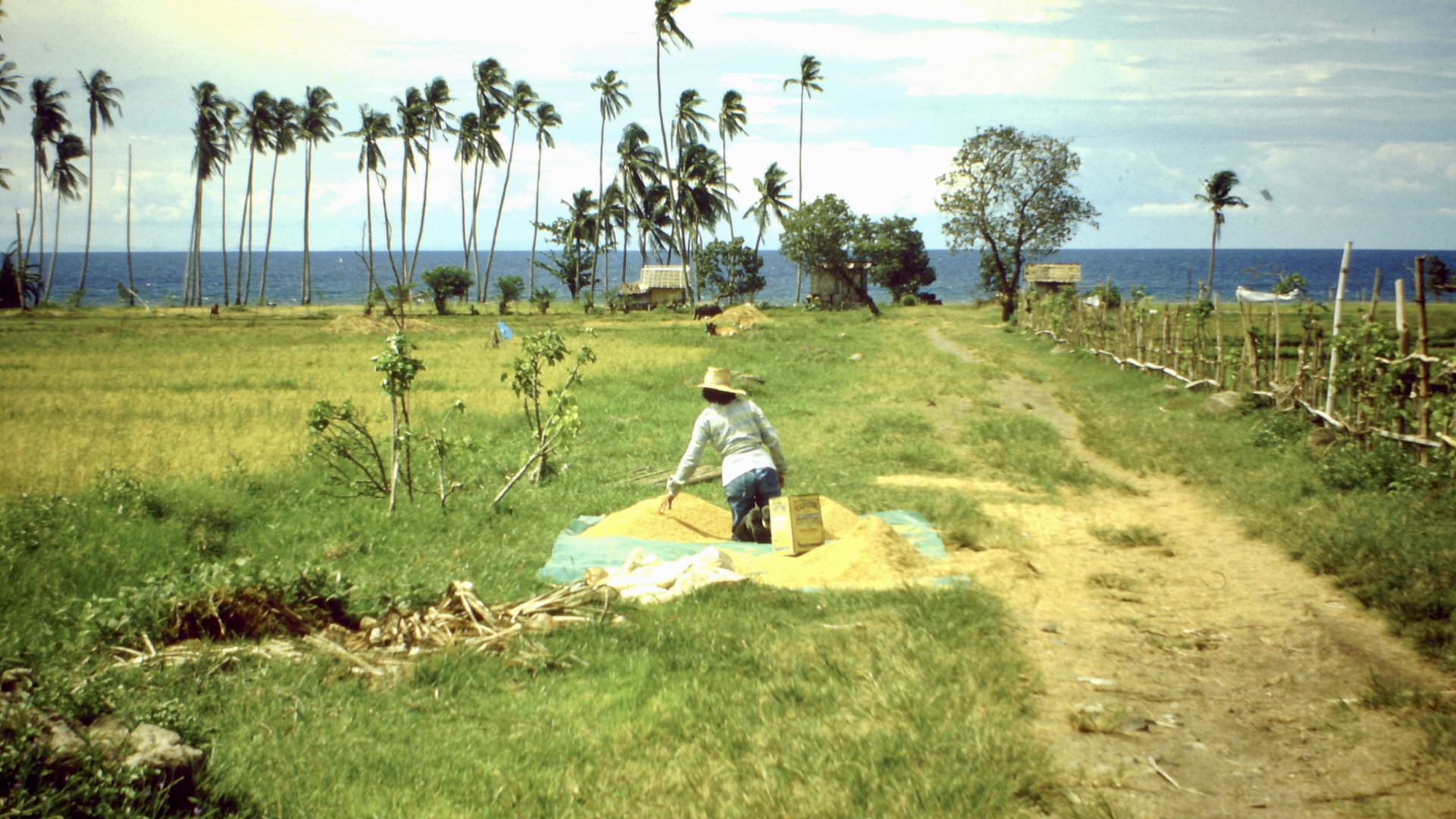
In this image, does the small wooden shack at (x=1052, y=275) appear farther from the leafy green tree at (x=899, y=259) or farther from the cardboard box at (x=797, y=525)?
the cardboard box at (x=797, y=525)

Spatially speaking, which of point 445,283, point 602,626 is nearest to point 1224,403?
point 602,626

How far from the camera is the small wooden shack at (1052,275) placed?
4391 cm

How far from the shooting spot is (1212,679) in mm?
4754

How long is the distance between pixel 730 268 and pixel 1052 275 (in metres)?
17.9

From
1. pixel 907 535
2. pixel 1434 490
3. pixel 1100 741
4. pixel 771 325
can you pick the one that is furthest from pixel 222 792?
pixel 771 325

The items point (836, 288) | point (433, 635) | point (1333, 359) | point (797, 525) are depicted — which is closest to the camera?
point (433, 635)

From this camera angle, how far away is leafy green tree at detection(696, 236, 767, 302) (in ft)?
178

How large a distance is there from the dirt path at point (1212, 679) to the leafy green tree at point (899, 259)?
139 ft

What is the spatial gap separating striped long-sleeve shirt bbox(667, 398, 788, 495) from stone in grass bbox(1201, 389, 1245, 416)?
839 cm

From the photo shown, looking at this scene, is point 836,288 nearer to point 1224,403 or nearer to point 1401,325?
point 1224,403

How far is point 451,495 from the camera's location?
29.7 feet

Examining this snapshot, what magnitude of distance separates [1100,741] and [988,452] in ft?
25.6

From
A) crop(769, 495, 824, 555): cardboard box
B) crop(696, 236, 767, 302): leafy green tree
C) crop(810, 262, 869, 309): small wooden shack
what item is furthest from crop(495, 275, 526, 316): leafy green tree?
crop(769, 495, 824, 555): cardboard box

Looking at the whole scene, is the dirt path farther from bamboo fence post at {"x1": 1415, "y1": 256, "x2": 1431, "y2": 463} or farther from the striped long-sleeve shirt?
bamboo fence post at {"x1": 1415, "y1": 256, "x2": 1431, "y2": 463}
